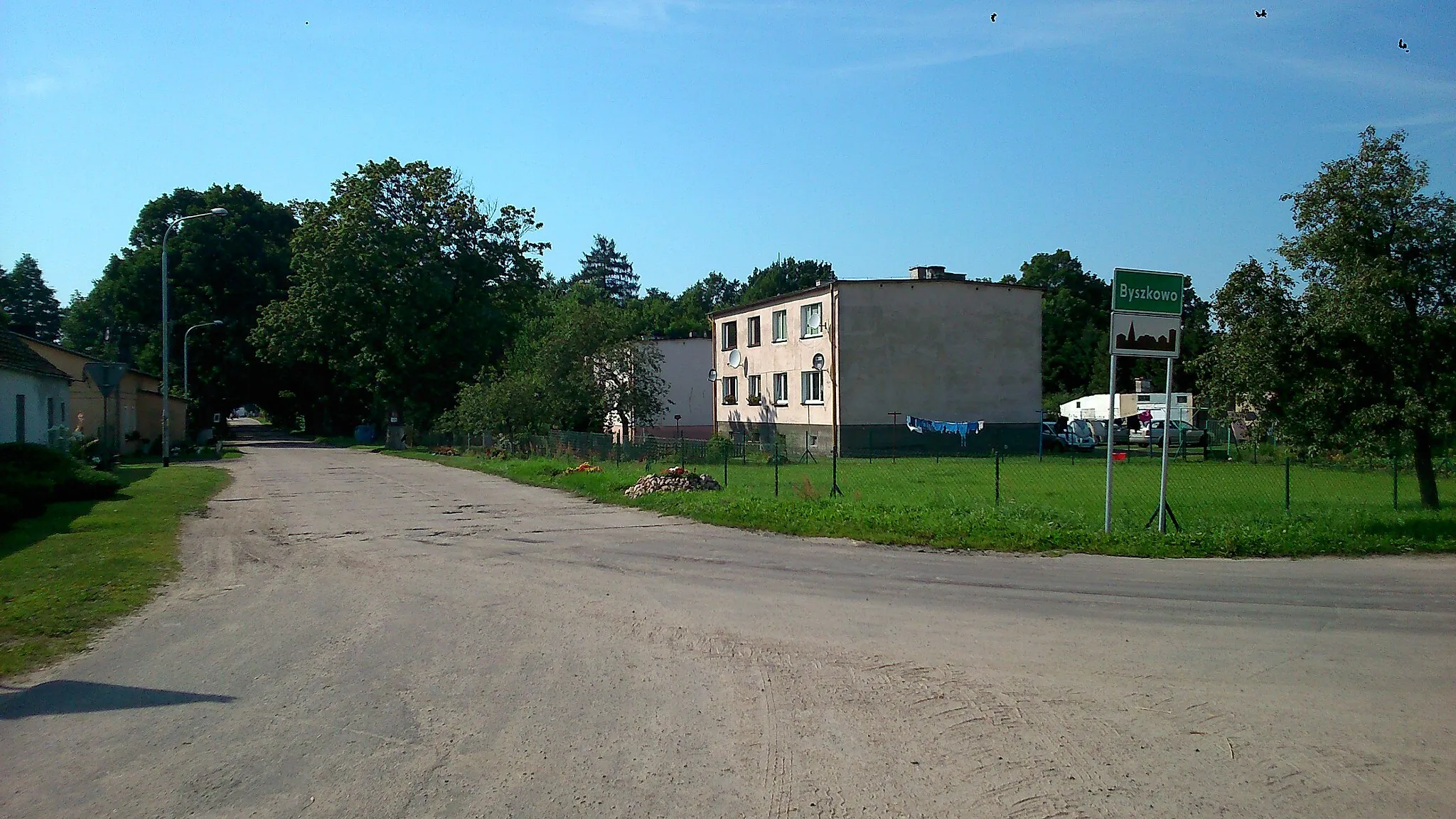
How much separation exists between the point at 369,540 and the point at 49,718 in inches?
361

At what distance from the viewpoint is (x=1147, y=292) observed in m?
14.3

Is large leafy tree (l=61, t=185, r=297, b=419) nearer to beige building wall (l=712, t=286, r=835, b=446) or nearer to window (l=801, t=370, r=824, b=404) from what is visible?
beige building wall (l=712, t=286, r=835, b=446)

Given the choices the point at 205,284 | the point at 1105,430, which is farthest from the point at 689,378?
the point at 205,284

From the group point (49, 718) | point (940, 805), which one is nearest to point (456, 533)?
point (49, 718)

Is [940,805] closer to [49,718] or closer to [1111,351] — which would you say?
[49,718]

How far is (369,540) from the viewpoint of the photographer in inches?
610

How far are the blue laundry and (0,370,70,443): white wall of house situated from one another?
99.8 feet

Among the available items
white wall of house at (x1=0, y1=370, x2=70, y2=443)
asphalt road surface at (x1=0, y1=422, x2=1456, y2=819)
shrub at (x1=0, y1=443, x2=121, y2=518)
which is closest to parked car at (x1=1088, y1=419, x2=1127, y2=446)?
asphalt road surface at (x1=0, y1=422, x2=1456, y2=819)

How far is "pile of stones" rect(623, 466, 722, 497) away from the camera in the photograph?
823 inches

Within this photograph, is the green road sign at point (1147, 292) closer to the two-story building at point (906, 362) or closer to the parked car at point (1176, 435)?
the two-story building at point (906, 362)

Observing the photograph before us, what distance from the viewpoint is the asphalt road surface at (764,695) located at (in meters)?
5.05

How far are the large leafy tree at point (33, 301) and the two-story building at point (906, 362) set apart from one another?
78291 mm

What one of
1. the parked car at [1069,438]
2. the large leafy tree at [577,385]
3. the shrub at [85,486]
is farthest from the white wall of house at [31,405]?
the parked car at [1069,438]

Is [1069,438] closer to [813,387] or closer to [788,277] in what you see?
[813,387]
